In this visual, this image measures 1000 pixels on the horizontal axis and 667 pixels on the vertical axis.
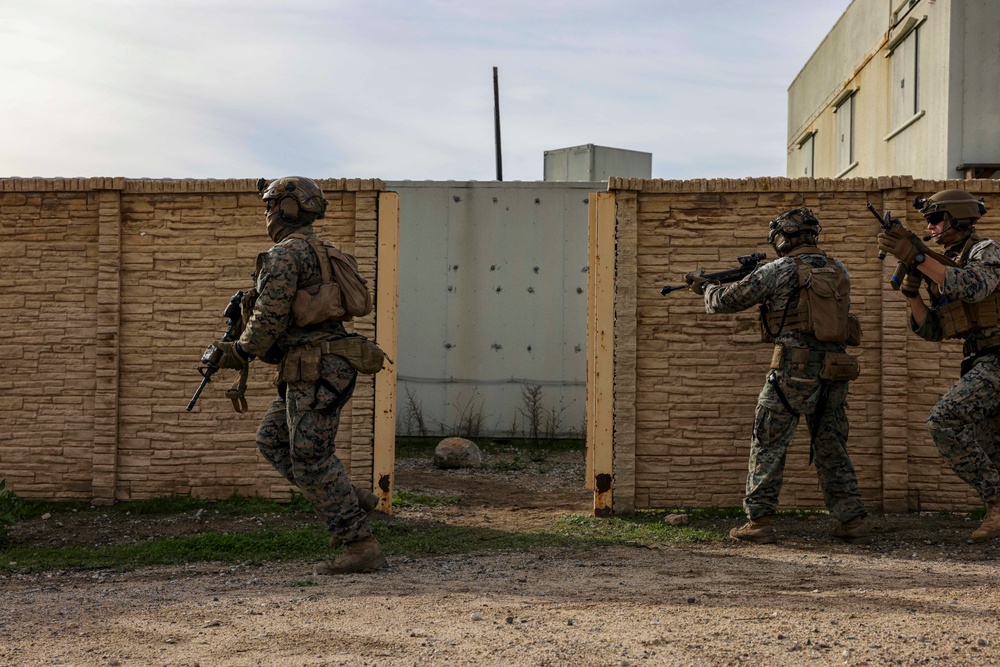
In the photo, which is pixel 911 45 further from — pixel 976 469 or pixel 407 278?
pixel 976 469

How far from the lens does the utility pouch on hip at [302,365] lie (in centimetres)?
487

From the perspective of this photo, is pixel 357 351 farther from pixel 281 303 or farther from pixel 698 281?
→ pixel 698 281

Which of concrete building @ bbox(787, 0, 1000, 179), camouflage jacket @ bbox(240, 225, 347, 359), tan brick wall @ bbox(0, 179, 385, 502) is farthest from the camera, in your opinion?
concrete building @ bbox(787, 0, 1000, 179)

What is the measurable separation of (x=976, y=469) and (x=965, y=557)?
488mm

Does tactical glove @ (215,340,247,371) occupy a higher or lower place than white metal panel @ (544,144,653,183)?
lower

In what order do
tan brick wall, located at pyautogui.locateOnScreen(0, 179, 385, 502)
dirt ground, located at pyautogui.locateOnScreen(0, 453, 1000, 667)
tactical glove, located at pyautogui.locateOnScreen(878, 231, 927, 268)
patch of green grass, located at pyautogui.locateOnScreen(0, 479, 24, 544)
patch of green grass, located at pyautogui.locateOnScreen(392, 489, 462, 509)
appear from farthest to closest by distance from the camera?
1. patch of green grass, located at pyautogui.locateOnScreen(392, 489, 462, 509)
2. tan brick wall, located at pyautogui.locateOnScreen(0, 179, 385, 502)
3. patch of green grass, located at pyautogui.locateOnScreen(0, 479, 24, 544)
4. tactical glove, located at pyautogui.locateOnScreen(878, 231, 927, 268)
5. dirt ground, located at pyautogui.locateOnScreen(0, 453, 1000, 667)

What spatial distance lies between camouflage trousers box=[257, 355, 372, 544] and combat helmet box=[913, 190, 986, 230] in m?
3.43

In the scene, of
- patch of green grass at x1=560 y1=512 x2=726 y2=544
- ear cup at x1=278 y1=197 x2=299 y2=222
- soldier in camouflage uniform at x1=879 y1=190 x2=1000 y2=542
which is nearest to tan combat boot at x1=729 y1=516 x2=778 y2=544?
patch of green grass at x1=560 y1=512 x2=726 y2=544

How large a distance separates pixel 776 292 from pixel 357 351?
241 cm

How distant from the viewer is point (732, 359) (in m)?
6.80

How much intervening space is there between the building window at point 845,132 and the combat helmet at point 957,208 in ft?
35.2

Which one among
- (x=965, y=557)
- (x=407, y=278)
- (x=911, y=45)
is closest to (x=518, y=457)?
(x=407, y=278)

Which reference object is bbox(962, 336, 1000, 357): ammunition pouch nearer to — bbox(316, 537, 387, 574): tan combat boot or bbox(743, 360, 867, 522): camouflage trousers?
bbox(743, 360, 867, 522): camouflage trousers

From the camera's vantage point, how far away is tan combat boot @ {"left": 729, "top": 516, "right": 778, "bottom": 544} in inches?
232
